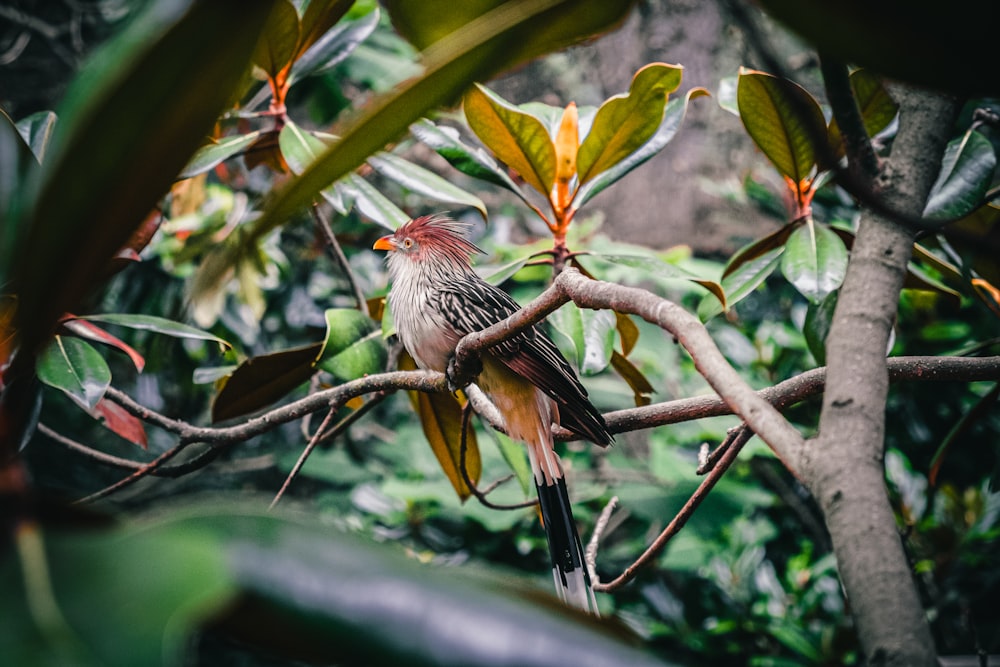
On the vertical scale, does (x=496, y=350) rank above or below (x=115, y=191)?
above

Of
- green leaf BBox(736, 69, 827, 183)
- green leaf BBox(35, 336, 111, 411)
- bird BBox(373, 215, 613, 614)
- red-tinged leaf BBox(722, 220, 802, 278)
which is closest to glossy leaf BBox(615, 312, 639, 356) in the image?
bird BBox(373, 215, 613, 614)

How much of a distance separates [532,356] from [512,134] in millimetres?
496

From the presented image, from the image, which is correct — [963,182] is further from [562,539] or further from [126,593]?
[126,593]

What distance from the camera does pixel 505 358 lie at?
5.94 feet

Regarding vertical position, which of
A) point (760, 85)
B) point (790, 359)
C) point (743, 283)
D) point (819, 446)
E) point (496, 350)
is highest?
point (790, 359)

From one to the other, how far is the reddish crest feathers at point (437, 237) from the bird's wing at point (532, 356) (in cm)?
27

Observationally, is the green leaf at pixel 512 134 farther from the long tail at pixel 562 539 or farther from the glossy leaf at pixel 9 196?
the glossy leaf at pixel 9 196

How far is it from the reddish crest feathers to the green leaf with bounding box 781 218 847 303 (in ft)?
3.43

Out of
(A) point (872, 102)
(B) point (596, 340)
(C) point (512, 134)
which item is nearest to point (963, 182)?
(A) point (872, 102)

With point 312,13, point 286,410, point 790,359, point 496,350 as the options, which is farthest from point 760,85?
point 790,359

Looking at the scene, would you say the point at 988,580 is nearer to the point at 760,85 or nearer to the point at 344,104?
the point at 760,85

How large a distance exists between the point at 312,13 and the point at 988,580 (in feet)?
8.56

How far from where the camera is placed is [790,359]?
290 centimetres

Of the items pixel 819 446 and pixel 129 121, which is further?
pixel 819 446
